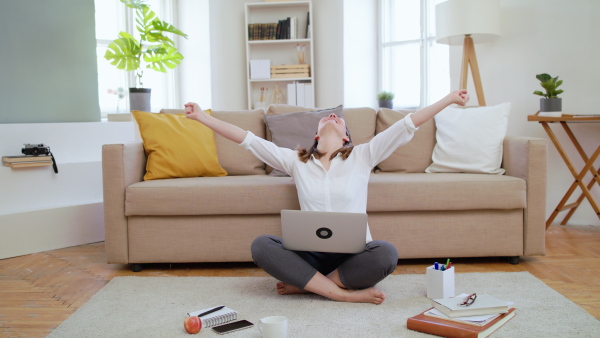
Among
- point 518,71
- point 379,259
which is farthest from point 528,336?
point 518,71

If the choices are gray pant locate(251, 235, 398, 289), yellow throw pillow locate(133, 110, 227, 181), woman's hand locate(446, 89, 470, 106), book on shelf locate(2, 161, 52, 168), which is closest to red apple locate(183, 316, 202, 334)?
gray pant locate(251, 235, 398, 289)

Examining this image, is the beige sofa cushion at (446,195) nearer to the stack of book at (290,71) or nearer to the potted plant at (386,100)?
the potted plant at (386,100)

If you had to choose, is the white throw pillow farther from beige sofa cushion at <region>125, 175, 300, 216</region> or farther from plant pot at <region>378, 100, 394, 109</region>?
plant pot at <region>378, 100, 394, 109</region>

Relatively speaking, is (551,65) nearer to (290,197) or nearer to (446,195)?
(446,195)

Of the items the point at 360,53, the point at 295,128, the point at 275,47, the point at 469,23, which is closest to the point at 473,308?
the point at 295,128

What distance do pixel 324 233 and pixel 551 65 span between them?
279cm

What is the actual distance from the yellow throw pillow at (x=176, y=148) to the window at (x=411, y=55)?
116 inches

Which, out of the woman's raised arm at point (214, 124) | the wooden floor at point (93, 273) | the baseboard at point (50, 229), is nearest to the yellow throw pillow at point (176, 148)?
the wooden floor at point (93, 273)

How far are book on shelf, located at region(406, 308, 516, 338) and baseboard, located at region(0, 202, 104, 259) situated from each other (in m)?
2.52

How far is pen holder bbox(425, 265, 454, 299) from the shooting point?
229cm

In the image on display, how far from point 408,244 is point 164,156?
1.49m

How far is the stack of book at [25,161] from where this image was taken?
11.4ft

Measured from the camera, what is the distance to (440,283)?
2.29 metres

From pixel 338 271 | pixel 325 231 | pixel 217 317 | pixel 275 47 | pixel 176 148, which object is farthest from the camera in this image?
pixel 275 47
